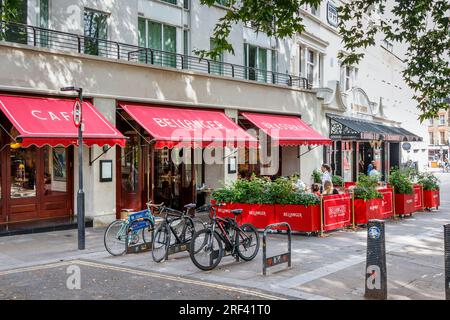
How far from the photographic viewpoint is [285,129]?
65.8 feet

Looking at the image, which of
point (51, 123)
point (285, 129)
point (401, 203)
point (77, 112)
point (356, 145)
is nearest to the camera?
point (77, 112)

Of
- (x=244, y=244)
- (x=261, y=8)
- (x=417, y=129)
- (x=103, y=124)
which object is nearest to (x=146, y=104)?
(x=103, y=124)

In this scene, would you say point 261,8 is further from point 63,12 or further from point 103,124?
point 63,12

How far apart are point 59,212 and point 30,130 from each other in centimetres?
353

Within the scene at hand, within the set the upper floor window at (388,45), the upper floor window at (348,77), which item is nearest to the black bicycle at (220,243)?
the upper floor window at (348,77)

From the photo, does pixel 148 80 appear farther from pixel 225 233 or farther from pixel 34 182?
pixel 225 233

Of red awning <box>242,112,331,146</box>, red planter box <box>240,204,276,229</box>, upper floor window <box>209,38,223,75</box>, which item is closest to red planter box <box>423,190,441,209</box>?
red awning <box>242,112,331,146</box>

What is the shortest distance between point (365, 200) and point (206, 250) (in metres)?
6.79

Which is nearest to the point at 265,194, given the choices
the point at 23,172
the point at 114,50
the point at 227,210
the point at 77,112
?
the point at 227,210

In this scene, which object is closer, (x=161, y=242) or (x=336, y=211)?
(x=161, y=242)

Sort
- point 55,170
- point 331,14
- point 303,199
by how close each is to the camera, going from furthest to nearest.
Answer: point 331,14 < point 55,170 < point 303,199

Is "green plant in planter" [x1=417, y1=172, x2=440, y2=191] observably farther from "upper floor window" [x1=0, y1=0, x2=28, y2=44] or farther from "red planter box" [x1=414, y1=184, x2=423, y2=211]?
"upper floor window" [x1=0, y1=0, x2=28, y2=44]

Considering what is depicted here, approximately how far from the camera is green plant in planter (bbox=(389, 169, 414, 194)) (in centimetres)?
1648

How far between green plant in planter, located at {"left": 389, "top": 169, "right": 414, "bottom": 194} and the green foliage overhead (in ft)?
17.1
